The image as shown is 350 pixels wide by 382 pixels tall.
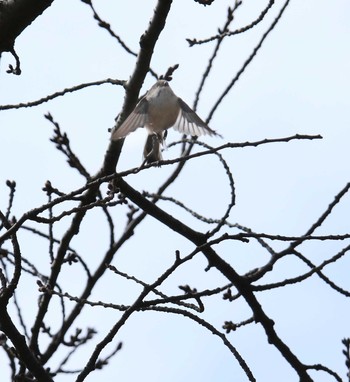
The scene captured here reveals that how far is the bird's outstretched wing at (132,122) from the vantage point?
335 cm

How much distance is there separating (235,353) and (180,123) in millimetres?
1918

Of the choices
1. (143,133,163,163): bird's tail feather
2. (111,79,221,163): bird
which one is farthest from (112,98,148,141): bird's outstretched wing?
(143,133,163,163): bird's tail feather

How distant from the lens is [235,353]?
2826 millimetres

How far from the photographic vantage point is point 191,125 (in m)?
4.34

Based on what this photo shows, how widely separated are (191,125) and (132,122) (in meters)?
0.84

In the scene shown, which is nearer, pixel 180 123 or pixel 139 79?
pixel 139 79

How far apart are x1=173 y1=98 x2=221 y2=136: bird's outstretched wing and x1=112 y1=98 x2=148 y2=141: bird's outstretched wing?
0.27 meters

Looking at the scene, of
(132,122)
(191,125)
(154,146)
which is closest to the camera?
(132,122)

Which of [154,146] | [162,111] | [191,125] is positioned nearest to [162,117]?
[162,111]

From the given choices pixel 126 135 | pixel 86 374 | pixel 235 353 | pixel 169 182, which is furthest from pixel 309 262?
pixel 169 182

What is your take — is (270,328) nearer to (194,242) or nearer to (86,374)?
(194,242)

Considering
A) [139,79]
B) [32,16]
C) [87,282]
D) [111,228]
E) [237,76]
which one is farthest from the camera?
[87,282]

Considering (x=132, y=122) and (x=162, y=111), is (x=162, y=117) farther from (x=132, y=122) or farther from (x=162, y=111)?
(x=132, y=122)

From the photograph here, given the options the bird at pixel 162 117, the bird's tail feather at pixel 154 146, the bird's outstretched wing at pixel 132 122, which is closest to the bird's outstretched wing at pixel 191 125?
the bird at pixel 162 117
